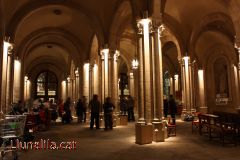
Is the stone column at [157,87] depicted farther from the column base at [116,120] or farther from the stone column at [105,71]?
the column base at [116,120]

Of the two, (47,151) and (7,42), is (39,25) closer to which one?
(7,42)

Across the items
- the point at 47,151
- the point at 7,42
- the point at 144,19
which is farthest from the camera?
the point at 7,42

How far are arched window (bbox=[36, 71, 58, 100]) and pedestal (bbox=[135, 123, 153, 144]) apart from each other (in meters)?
28.4

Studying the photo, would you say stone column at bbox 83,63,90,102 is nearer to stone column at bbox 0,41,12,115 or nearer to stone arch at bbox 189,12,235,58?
stone column at bbox 0,41,12,115

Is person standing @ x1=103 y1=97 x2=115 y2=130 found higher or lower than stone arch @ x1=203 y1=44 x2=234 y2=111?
lower

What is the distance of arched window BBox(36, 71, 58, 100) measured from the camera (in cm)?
3447

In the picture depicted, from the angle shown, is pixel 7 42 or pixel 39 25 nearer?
pixel 7 42

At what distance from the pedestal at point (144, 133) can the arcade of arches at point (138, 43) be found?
7cm

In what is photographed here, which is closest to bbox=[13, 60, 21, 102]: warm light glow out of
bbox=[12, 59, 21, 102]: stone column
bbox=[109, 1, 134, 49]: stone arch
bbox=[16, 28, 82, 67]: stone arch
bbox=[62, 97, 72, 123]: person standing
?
bbox=[12, 59, 21, 102]: stone column

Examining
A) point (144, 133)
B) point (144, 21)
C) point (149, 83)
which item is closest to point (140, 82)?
point (149, 83)

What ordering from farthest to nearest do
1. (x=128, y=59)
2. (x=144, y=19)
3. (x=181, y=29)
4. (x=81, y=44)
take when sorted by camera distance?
(x=128, y=59)
(x=81, y=44)
(x=181, y=29)
(x=144, y=19)

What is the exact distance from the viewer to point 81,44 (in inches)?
703

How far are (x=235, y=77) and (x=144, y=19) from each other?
15167 millimetres

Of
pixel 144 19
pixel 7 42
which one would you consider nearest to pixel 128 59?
pixel 7 42
